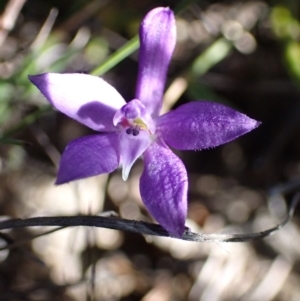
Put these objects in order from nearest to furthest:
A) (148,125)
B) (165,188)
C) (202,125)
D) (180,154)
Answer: (165,188) → (202,125) → (148,125) → (180,154)

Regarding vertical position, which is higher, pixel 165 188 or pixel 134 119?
pixel 134 119

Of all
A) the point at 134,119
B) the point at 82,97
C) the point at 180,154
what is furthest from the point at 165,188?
the point at 180,154

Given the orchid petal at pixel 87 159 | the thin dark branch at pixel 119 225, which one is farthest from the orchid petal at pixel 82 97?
the thin dark branch at pixel 119 225

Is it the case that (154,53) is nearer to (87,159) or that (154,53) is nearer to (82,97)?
(82,97)

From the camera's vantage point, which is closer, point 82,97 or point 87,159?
point 87,159

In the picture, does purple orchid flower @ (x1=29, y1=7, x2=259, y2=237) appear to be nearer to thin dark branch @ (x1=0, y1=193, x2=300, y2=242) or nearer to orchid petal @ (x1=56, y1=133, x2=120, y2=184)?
orchid petal @ (x1=56, y1=133, x2=120, y2=184)

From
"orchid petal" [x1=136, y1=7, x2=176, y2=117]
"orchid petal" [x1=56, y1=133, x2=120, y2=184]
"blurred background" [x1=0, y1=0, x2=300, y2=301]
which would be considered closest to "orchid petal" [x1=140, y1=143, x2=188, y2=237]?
"orchid petal" [x1=56, y1=133, x2=120, y2=184]

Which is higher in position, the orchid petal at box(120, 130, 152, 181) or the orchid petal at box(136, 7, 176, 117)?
the orchid petal at box(136, 7, 176, 117)

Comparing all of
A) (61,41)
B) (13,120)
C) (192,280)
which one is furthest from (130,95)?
(192,280)
